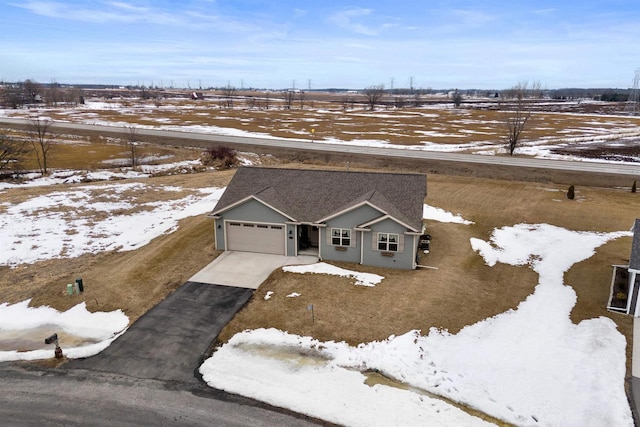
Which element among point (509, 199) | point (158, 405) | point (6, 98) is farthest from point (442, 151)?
point (6, 98)

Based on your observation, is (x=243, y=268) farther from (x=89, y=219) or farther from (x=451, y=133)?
(x=451, y=133)

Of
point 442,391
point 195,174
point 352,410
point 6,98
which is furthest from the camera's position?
point 6,98

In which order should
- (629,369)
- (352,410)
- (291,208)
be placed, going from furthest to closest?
(291,208)
(629,369)
(352,410)

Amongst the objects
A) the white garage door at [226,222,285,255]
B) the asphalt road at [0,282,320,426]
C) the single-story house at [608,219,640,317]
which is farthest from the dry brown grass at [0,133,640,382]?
the asphalt road at [0,282,320,426]

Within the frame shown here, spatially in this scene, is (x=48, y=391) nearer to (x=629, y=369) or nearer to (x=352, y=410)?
(x=352, y=410)

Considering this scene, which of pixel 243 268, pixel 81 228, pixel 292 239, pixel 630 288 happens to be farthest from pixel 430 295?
pixel 81 228

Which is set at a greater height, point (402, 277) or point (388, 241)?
point (388, 241)

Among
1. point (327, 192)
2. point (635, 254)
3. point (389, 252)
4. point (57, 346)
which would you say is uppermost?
point (327, 192)

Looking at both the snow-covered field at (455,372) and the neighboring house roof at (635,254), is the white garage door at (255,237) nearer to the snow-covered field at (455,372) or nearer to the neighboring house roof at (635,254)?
the snow-covered field at (455,372)
